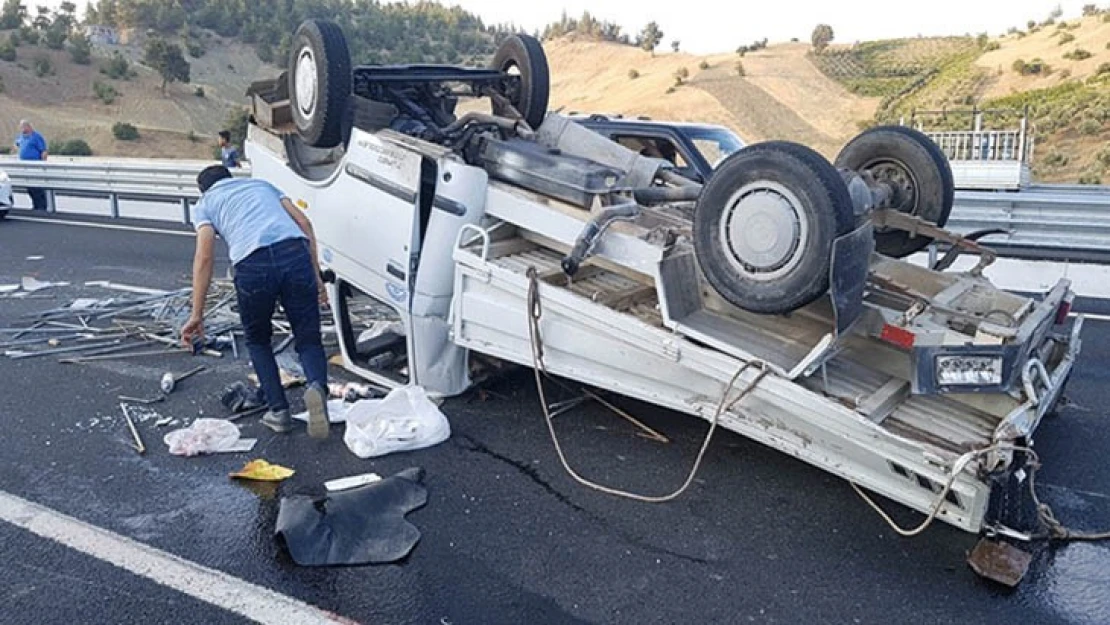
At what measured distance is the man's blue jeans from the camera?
4238mm

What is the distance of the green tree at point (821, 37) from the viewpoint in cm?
5204

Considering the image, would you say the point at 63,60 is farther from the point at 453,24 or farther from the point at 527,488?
the point at 527,488

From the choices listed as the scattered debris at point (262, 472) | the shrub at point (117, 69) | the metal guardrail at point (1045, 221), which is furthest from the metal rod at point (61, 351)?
the shrub at point (117, 69)

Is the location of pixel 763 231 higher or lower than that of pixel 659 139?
higher

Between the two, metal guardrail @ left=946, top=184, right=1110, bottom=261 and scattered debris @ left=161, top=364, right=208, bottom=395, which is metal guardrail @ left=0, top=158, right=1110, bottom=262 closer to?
metal guardrail @ left=946, top=184, right=1110, bottom=261

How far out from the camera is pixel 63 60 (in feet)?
144

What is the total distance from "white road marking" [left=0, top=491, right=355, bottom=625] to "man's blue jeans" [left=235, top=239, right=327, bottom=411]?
120cm

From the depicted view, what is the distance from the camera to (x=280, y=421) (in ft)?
14.3

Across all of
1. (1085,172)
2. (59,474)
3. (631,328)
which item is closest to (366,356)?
(59,474)

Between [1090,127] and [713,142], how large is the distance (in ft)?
87.9

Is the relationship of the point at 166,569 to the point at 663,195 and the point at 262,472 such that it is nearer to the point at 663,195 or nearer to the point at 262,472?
the point at 262,472

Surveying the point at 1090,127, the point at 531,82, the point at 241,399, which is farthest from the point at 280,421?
the point at 1090,127

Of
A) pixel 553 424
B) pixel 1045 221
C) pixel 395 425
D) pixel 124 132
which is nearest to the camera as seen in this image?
pixel 395 425

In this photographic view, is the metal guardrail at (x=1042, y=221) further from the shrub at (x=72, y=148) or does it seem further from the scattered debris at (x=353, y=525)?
the shrub at (x=72, y=148)
